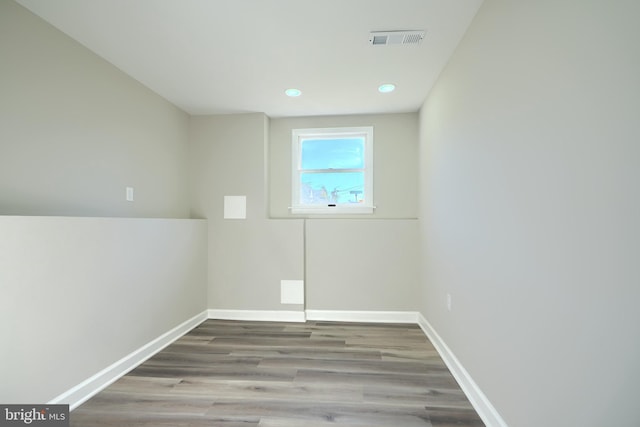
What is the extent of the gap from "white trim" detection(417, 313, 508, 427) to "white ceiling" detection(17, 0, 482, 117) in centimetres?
238

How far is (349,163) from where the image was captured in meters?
3.80

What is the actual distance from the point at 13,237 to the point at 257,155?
7.89 feet

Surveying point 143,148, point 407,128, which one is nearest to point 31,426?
point 143,148

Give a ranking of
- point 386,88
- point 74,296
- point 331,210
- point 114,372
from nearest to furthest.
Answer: point 74,296
point 114,372
point 386,88
point 331,210

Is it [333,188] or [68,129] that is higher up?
[68,129]

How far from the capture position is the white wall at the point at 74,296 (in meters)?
1.59

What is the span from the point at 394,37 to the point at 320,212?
2.14 meters

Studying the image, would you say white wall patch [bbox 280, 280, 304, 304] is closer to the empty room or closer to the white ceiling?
the empty room

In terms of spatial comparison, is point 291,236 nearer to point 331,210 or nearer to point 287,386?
point 331,210

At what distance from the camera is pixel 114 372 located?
7.29ft

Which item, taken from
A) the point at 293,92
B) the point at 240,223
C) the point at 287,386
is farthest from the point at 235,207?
the point at 287,386

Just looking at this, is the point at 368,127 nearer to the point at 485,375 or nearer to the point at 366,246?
the point at 366,246

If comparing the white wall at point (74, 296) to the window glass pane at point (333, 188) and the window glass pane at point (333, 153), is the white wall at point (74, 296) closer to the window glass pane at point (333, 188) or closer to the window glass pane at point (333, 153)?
the window glass pane at point (333, 188)

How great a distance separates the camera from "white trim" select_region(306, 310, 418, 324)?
352cm
